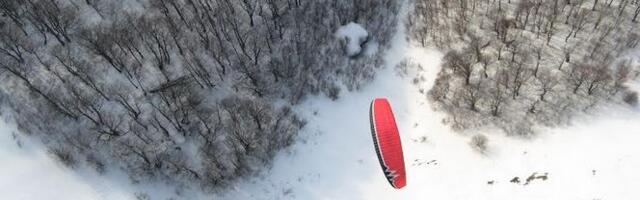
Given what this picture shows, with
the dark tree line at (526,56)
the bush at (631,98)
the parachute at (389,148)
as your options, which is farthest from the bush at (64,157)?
the bush at (631,98)

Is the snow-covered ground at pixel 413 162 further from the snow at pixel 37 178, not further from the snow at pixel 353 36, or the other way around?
the snow at pixel 353 36

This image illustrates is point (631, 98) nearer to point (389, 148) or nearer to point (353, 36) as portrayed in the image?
point (389, 148)

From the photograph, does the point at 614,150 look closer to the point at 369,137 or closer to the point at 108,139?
the point at 369,137

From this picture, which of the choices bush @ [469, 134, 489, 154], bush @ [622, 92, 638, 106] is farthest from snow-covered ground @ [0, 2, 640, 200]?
bush @ [622, 92, 638, 106]

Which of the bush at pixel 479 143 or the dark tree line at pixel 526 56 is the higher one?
the dark tree line at pixel 526 56

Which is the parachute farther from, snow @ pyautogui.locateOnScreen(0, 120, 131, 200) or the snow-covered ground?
snow @ pyautogui.locateOnScreen(0, 120, 131, 200)

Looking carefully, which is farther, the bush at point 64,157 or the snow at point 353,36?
the snow at point 353,36

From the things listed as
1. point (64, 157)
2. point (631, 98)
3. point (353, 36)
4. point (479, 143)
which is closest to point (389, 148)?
point (479, 143)
